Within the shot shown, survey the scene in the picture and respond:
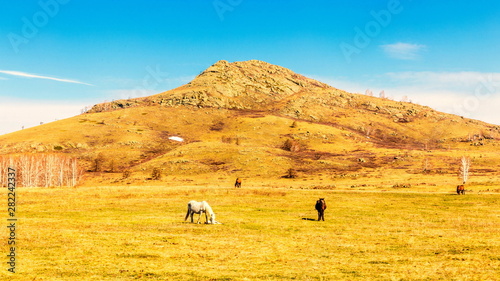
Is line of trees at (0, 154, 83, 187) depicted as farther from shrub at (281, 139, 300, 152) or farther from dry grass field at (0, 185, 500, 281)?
shrub at (281, 139, 300, 152)

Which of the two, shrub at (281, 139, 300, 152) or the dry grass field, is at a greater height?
shrub at (281, 139, 300, 152)

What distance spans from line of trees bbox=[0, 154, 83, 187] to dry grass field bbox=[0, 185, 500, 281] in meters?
89.1

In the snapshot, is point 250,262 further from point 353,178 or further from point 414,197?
point 353,178

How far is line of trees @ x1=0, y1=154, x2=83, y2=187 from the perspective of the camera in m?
118

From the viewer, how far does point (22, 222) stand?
28.4 m

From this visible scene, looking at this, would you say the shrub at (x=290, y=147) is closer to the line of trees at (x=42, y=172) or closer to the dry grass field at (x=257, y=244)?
the line of trees at (x=42, y=172)

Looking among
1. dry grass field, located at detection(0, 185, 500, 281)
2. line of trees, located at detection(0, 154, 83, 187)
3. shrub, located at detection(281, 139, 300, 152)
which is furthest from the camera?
shrub, located at detection(281, 139, 300, 152)

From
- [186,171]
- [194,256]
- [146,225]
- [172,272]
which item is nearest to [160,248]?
[194,256]

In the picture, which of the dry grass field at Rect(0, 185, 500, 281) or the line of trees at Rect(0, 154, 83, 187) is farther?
the line of trees at Rect(0, 154, 83, 187)

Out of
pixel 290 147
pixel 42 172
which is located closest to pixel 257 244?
pixel 42 172

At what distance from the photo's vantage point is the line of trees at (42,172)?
11806cm

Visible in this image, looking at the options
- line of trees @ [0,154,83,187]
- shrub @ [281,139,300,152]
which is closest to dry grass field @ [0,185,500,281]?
line of trees @ [0,154,83,187]

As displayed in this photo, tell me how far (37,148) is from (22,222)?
551ft

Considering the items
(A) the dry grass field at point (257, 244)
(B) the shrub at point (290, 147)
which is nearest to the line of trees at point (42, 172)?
(A) the dry grass field at point (257, 244)
